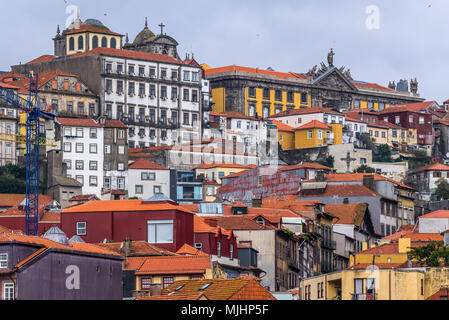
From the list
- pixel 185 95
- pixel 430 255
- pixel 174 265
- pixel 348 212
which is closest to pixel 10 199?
pixel 348 212

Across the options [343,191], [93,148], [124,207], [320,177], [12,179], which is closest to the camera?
[124,207]

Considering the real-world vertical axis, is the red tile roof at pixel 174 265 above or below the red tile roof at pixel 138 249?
below

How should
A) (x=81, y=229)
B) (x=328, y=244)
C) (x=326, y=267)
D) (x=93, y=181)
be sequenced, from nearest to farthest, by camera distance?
(x=81, y=229)
(x=326, y=267)
(x=328, y=244)
(x=93, y=181)

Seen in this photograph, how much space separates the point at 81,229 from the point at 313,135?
325 ft

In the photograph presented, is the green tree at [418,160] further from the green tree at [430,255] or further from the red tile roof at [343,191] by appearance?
the green tree at [430,255]

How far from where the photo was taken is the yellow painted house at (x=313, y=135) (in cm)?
18888

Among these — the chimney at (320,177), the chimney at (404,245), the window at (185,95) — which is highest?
the window at (185,95)

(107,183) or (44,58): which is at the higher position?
(44,58)

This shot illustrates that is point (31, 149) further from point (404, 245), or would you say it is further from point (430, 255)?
point (430, 255)

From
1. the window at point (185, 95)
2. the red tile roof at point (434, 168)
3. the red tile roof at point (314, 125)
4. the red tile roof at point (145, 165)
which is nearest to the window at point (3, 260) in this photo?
the red tile roof at point (145, 165)

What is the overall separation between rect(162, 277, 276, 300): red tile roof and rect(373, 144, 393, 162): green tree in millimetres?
127122

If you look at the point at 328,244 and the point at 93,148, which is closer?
the point at 328,244

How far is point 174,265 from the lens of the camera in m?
76.2

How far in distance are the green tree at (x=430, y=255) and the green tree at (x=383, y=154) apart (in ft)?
331
